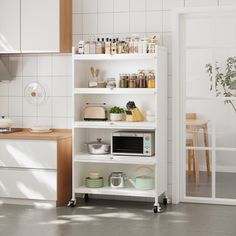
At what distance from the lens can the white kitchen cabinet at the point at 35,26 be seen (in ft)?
19.1

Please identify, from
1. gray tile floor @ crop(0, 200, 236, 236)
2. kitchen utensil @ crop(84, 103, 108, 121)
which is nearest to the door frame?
gray tile floor @ crop(0, 200, 236, 236)

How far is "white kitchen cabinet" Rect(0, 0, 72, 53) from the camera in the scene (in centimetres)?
583

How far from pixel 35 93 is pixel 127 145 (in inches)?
50.5

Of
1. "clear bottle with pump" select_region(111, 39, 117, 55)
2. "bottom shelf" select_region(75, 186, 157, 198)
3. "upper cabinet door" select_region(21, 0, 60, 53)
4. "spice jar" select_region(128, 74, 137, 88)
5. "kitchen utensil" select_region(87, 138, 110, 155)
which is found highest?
"upper cabinet door" select_region(21, 0, 60, 53)

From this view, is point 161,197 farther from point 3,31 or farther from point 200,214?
point 3,31

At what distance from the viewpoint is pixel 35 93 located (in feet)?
20.5

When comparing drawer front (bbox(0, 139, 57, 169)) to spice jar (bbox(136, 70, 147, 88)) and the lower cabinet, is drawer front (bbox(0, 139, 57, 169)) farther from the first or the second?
spice jar (bbox(136, 70, 147, 88))

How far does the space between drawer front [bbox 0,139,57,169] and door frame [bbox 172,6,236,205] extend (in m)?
1.25

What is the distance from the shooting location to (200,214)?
535cm

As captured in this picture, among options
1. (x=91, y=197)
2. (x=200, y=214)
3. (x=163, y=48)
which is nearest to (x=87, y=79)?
(x=163, y=48)

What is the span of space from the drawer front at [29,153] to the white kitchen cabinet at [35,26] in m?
0.98

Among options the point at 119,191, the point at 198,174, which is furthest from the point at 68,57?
the point at 198,174

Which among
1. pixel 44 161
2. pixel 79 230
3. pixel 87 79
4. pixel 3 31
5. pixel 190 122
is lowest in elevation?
pixel 79 230

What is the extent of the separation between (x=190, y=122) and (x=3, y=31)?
2206 mm
